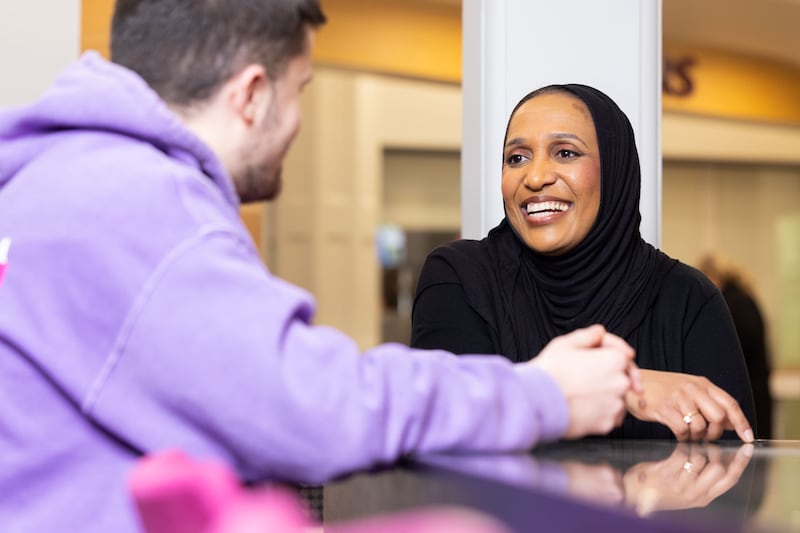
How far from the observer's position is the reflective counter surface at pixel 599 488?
620mm

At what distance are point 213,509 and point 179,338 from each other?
10.4 inches

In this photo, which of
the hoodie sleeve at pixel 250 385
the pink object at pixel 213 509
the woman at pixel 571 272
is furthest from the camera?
the woman at pixel 571 272

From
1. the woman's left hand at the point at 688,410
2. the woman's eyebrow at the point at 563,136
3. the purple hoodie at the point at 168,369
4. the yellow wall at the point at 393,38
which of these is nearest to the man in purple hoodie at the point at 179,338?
the purple hoodie at the point at 168,369

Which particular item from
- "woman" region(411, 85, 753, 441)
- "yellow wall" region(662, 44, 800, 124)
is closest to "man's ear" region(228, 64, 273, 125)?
"woman" region(411, 85, 753, 441)

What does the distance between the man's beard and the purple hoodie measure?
3.6 inches

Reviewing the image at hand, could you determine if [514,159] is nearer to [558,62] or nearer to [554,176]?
[554,176]

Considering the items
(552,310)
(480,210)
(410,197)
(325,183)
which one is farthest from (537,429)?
(410,197)

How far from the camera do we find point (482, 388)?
887 millimetres

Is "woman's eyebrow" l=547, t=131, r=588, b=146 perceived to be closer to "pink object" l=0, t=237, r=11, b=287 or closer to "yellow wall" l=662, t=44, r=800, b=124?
"pink object" l=0, t=237, r=11, b=287

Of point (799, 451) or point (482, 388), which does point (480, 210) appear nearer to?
point (799, 451)

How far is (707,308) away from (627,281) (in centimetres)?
16

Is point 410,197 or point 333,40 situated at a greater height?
point 333,40

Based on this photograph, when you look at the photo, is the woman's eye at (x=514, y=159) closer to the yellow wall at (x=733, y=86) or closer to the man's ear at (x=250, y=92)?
the man's ear at (x=250, y=92)

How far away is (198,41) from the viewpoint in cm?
99
